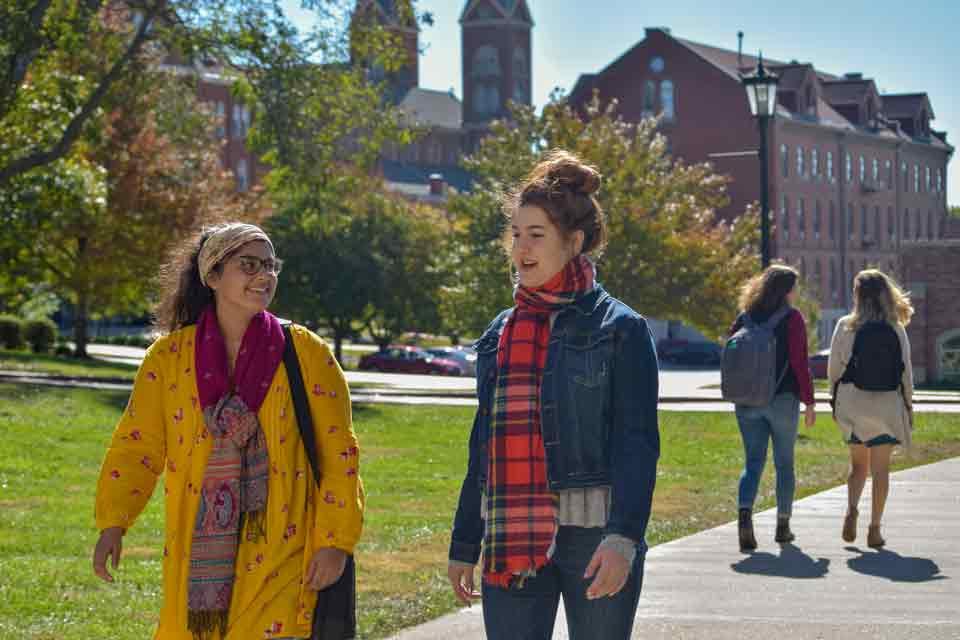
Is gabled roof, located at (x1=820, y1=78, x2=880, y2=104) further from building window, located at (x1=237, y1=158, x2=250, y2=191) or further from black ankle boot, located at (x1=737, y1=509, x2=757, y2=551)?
black ankle boot, located at (x1=737, y1=509, x2=757, y2=551)

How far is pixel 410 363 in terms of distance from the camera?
6244 cm

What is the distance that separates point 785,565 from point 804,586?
29.2 inches

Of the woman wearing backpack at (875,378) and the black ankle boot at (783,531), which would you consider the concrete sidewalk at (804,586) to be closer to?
the black ankle boot at (783,531)

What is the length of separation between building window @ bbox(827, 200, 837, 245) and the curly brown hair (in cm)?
7960

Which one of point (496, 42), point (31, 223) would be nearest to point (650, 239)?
point (31, 223)

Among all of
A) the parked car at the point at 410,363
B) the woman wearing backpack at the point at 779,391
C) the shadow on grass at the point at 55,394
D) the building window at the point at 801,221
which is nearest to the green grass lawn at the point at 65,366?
the shadow on grass at the point at 55,394

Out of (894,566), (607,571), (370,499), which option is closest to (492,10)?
(370,499)

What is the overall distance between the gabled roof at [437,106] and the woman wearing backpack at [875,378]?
120 m

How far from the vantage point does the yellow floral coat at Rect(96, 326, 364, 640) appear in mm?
4820

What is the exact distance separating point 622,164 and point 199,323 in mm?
44091

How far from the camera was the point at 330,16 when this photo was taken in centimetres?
2658

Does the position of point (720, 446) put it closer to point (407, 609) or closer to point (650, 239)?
point (407, 609)

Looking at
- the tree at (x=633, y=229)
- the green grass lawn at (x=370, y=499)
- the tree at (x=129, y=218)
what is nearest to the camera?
the green grass lawn at (x=370, y=499)

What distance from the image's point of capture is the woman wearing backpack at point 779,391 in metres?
10.8
